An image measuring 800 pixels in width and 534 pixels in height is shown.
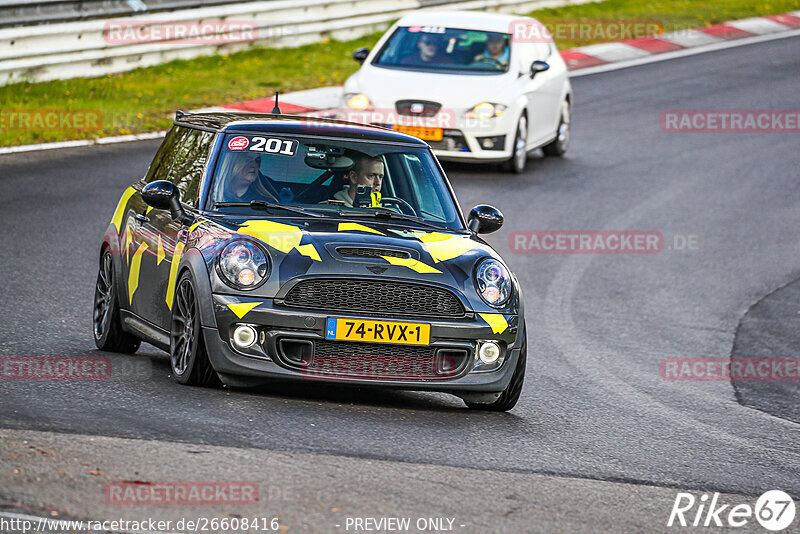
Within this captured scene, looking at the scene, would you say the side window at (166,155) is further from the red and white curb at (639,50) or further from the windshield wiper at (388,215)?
the red and white curb at (639,50)

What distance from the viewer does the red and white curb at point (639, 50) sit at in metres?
19.9

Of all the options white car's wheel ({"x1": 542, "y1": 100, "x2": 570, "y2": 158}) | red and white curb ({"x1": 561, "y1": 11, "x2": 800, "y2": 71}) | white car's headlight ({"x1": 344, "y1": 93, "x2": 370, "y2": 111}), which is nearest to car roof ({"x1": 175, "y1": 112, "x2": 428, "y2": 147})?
white car's headlight ({"x1": 344, "y1": 93, "x2": 370, "y2": 111})

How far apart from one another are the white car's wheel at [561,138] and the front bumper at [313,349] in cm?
1188

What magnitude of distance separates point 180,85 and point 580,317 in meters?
10.6

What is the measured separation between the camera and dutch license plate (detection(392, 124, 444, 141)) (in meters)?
16.4

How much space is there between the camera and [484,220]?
8602 millimetres

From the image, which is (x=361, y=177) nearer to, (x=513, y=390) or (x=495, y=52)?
(x=513, y=390)

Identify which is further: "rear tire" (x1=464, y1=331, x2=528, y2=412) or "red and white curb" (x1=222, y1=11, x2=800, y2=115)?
"red and white curb" (x1=222, y1=11, x2=800, y2=115)

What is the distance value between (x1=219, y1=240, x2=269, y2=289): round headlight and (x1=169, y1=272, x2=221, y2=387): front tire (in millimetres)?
234

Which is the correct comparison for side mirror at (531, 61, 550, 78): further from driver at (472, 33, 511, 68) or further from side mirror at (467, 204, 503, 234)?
side mirror at (467, 204, 503, 234)

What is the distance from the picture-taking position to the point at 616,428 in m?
8.12

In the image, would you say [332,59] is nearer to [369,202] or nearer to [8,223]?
[8,223]

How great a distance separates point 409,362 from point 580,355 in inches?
136

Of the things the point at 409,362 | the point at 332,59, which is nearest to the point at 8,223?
the point at 409,362
